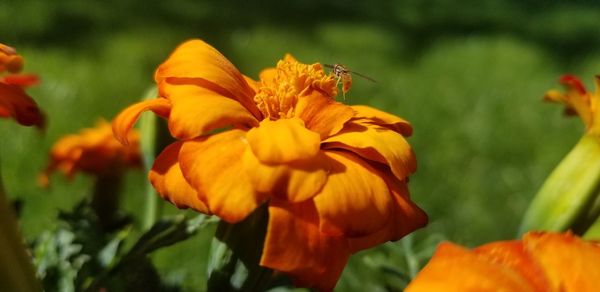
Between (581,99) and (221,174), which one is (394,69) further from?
(221,174)

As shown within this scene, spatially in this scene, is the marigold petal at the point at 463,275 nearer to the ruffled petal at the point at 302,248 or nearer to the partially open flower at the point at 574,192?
the ruffled petal at the point at 302,248

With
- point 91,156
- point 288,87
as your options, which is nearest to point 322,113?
point 288,87

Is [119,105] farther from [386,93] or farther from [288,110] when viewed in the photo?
[288,110]

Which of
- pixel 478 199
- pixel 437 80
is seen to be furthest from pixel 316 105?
pixel 437 80

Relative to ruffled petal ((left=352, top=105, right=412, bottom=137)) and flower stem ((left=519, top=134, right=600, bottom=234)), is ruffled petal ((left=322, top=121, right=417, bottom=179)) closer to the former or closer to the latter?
ruffled petal ((left=352, top=105, right=412, bottom=137))

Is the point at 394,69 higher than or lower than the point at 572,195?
lower

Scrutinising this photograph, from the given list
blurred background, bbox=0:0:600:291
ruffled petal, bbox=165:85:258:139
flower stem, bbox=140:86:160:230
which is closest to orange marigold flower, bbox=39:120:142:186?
flower stem, bbox=140:86:160:230

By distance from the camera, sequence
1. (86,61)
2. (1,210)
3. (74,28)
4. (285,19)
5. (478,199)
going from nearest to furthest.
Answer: (1,210) < (478,199) < (86,61) < (74,28) < (285,19)
